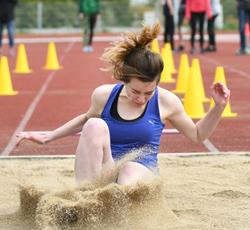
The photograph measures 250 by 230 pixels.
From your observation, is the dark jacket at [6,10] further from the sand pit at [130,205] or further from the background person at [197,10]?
the sand pit at [130,205]

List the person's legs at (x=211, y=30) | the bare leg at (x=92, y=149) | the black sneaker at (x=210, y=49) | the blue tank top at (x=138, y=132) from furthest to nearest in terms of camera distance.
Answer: the black sneaker at (x=210, y=49) → the person's legs at (x=211, y=30) → the blue tank top at (x=138, y=132) → the bare leg at (x=92, y=149)

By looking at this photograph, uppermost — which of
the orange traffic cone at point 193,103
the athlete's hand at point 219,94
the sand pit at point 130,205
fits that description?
the athlete's hand at point 219,94

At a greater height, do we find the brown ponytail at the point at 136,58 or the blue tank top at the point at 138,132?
the brown ponytail at the point at 136,58

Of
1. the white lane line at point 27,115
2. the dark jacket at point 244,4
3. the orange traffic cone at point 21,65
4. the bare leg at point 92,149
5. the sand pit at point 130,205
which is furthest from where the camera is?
the dark jacket at point 244,4

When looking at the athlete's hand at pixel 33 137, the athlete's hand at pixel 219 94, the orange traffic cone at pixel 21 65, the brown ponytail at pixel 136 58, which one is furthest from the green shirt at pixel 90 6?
the athlete's hand at pixel 219 94

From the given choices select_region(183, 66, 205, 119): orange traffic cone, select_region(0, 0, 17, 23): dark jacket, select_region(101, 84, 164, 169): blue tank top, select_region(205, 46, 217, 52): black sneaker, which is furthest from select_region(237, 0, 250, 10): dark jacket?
select_region(101, 84, 164, 169): blue tank top

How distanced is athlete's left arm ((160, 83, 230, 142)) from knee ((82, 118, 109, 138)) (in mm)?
501

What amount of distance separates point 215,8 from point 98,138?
17.7 m

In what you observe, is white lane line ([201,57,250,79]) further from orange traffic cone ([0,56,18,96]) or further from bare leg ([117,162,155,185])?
bare leg ([117,162,155,185])

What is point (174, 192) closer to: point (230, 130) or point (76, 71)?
point (230, 130)

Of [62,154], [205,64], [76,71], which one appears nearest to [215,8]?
[205,64]

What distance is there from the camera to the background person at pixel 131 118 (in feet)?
17.8

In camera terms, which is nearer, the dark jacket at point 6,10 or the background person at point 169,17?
the dark jacket at point 6,10

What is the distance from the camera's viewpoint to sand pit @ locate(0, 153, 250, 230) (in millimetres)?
5199
